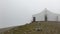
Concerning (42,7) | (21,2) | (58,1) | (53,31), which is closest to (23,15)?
(21,2)

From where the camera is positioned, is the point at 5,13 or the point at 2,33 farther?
the point at 5,13

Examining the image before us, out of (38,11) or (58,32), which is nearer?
(58,32)

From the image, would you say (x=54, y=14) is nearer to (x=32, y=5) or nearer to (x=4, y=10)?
(x=32, y=5)

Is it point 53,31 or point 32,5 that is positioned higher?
point 32,5

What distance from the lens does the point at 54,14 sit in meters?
1.75

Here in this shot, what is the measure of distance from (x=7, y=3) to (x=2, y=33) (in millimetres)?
997

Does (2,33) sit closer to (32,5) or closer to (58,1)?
(32,5)

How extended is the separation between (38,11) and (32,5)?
139mm

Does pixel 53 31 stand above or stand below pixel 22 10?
below

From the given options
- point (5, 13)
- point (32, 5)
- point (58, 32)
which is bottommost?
point (58, 32)

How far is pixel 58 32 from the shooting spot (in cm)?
91

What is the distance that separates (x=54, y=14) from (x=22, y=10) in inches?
20.3

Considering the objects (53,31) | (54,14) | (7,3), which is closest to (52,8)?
(54,14)

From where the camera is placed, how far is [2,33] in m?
0.87
